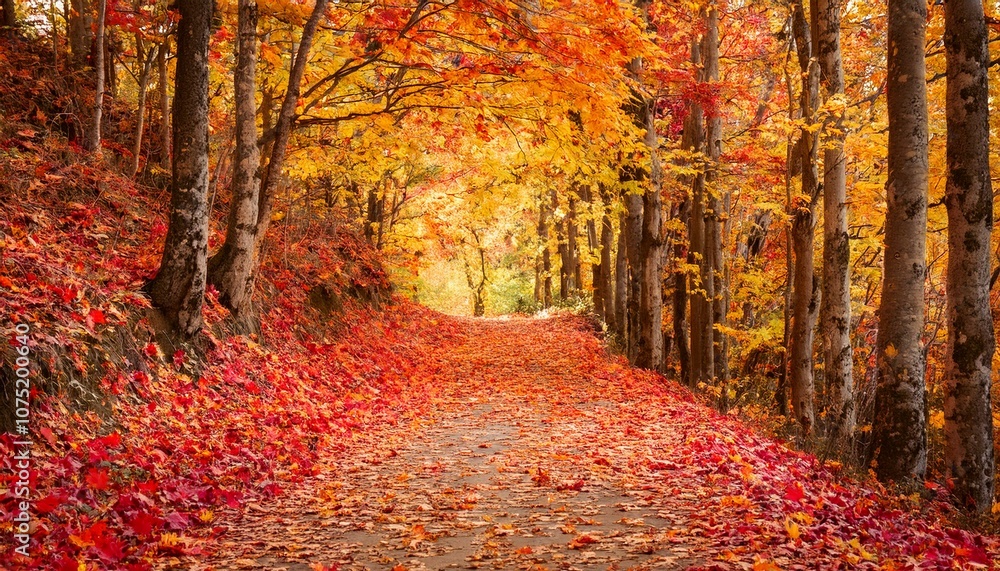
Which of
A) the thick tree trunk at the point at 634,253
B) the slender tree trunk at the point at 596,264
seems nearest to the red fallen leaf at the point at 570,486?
the thick tree trunk at the point at 634,253

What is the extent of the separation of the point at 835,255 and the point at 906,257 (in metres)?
2.94

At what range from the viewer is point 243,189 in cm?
948

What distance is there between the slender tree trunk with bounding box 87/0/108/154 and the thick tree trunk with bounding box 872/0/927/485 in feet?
32.4

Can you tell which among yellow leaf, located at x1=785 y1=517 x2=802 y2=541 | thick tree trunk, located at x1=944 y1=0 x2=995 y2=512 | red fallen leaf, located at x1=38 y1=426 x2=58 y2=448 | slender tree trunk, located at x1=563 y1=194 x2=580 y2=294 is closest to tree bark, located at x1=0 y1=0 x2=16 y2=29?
red fallen leaf, located at x1=38 y1=426 x2=58 y2=448

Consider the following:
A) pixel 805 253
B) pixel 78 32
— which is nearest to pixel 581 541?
pixel 805 253

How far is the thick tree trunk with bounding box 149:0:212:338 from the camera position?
300 inches

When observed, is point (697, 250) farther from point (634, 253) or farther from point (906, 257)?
point (906, 257)

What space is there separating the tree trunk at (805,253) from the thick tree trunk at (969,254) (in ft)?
11.4

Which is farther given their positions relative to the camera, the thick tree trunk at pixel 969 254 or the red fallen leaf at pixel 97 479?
the thick tree trunk at pixel 969 254

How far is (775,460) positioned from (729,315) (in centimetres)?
1024

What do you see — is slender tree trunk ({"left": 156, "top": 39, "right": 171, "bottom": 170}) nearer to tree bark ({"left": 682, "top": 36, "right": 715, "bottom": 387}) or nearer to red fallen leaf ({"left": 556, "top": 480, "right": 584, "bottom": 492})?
red fallen leaf ({"left": 556, "top": 480, "right": 584, "bottom": 492})

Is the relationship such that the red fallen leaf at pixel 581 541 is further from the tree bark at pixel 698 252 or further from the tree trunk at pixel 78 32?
the tree trunk at pixel 78 32

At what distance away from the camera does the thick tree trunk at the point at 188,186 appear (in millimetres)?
7613

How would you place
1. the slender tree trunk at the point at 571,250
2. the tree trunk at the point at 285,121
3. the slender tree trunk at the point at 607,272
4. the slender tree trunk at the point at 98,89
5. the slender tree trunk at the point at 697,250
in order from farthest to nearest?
the slender tree trunk at the point at 571,250
the slender tree trunk at the point at 607,272
the slender tree trunk at the point at 697,250
the slender tree trunk at the point at 98,89
the tree trunk at the point at 285,121
